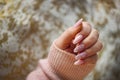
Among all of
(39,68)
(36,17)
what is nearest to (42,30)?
(36,17)

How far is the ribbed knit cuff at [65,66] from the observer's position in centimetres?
81

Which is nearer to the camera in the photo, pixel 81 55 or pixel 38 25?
pixel 81 55

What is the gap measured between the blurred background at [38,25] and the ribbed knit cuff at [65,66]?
0.54 feet

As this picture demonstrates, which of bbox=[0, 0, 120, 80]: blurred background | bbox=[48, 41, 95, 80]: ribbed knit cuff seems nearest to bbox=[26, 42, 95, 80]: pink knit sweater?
bbox=[48, 41, 95, 80]: ribbed knit cuff

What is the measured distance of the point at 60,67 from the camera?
83cm

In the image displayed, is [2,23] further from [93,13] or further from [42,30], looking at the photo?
[93,13]

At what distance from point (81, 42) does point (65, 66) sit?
9 centimetres

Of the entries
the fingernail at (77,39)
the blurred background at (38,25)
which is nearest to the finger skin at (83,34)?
the fingernail at (77,39)

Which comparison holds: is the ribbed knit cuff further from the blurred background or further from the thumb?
the blurred background

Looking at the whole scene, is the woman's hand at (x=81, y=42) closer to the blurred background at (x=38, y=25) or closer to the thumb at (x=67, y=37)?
the thumb at (x=67, y=37)

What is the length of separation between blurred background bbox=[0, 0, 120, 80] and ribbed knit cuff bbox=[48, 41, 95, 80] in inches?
6.5

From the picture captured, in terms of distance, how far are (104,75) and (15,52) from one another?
28cm

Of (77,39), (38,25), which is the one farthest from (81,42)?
(38,25)

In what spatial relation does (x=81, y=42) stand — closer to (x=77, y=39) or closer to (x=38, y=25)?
(x=77, y=39)
